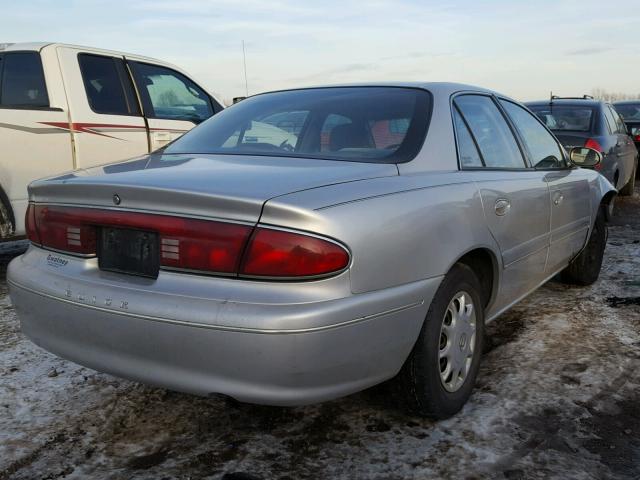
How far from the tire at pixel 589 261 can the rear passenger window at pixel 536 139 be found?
843 mm

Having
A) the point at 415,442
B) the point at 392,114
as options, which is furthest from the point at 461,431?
the point at 392,114

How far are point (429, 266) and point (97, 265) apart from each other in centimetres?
122

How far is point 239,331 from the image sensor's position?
1.89 metres

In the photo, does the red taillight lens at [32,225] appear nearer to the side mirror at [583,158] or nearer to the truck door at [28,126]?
the truck door at [28,126]

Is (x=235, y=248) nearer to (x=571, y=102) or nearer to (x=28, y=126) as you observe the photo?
(x=28, y=126)

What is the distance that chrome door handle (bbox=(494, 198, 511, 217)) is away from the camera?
2848 millimetres

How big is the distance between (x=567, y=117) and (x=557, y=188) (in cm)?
451

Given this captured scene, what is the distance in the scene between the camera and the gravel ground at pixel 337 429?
2.25 m

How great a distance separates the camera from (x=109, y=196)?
2.18 meters

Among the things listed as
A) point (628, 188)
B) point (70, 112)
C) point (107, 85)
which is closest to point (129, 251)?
point (70, 112)

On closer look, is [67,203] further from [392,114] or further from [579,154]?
[579,154]

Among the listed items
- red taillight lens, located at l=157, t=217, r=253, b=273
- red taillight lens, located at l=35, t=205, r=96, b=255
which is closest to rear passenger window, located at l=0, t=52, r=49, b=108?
red taillight lens, located at l=35, t=205, r=96, b=255

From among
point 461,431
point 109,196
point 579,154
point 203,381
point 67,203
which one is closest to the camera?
point 203,381

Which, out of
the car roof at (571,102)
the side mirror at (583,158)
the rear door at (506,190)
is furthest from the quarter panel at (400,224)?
the car roof at (571,102)
